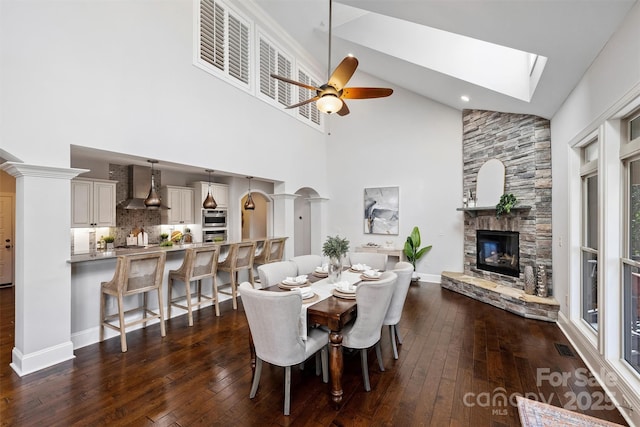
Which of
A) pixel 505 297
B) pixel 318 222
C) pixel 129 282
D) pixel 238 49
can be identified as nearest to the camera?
pixel 129 282

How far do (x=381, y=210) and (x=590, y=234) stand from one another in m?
4.02

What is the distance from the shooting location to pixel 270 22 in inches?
217

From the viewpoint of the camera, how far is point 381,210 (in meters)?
6.86

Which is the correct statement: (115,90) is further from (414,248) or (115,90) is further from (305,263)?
(414,248)

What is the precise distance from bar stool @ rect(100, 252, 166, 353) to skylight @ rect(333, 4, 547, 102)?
4581mm

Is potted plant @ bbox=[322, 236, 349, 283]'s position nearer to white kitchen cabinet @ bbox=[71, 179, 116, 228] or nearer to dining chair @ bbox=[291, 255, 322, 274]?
dining chair @ bbox=[291, 255, 322, 274]

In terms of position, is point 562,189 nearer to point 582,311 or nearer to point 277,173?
point 582,311

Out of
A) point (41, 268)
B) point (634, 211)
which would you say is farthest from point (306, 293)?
point (634, 211)

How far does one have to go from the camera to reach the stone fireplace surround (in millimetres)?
4234

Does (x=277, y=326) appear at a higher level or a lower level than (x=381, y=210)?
lower

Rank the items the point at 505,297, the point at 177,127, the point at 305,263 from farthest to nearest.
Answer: the point at 505,297 → the point at 177,127 → the point at 305,263

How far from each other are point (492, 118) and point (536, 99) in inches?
63.4

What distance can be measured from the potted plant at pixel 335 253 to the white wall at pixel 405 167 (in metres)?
3.94

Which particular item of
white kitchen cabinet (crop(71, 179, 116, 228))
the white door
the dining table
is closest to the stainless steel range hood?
white kitchen cabinet (crop(71, 179, 116, 228))
